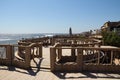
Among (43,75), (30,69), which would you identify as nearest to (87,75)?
(43,75)

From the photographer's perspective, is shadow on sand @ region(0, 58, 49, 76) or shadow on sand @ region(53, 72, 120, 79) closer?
shadow on sand @ region(53, 72, 120, 79)

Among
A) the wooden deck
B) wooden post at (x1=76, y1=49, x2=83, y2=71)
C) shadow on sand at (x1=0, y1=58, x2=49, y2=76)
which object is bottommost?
the wooden deck

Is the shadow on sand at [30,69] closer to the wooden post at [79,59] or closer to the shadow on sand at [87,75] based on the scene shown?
the shadow on sand at [87,75]

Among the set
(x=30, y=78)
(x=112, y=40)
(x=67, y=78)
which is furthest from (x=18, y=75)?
(x=112, y=40)

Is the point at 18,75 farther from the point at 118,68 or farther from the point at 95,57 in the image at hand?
the point at 95,57

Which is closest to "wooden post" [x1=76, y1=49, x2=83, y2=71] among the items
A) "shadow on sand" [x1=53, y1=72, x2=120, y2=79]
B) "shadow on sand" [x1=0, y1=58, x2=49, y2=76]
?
"shadow on sand" [x1=53, y1=72, x2=120, y2=79]

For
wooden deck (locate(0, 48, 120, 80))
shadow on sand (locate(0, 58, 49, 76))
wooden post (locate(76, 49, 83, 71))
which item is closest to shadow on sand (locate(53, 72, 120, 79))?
wooden deck (locate(0, 48, 120, 80))

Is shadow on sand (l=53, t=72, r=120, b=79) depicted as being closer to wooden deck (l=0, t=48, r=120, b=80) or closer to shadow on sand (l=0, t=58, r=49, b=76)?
wooden deck (l=0, t=48, r=120, b=80)

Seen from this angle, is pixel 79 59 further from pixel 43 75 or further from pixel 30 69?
pixel 30 69

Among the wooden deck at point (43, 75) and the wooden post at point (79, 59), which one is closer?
the wooden deck at point (43, 75)

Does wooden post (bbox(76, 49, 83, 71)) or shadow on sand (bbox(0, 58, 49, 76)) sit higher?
wooden post (bbox(76, 49, 83, 71))

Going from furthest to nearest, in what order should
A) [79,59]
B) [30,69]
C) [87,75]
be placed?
[30,69] < [79,59] < [87,75]

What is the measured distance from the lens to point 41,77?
8906 millimetres

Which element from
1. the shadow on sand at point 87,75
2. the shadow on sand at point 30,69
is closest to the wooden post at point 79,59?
the shadow on sand at point 87,75
